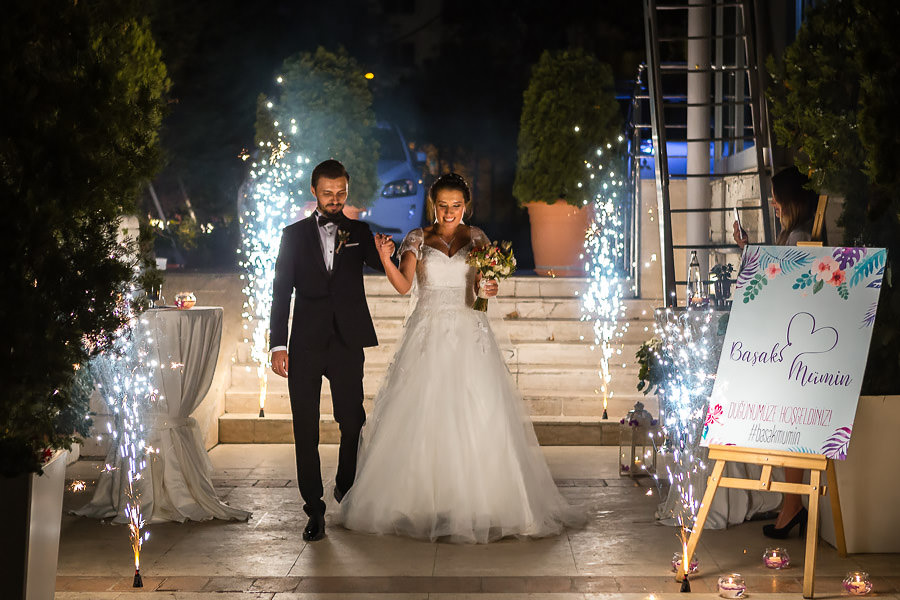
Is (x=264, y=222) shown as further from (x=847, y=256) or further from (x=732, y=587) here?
(x=732, y=587)

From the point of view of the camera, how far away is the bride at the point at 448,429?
17.7 feet

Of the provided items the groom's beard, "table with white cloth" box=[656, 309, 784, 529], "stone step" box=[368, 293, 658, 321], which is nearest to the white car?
"stone step" box=[368, 293, 658, 321]

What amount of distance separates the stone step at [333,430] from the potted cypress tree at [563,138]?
368 cm

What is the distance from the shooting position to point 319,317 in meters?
5.58

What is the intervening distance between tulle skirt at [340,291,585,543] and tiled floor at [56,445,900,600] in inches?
4.4

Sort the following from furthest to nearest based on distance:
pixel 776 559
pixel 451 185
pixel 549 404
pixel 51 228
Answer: pixel 549 404 < pixel 451 185 < pixel 776 559 < pixel 51 228

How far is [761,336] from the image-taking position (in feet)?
15.8

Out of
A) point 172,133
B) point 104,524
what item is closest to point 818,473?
point 104,524

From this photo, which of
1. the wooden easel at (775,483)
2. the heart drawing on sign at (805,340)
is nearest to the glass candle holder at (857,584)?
the wooden easel at (775,483)

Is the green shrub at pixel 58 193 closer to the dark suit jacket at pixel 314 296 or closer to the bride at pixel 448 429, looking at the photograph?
the dark suit jacket at pixel 314 296

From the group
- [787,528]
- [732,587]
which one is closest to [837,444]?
[732,587]

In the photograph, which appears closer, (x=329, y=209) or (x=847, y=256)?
(x=847, y=256)

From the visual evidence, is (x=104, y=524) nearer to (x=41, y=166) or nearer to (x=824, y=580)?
(x=41, y=166)

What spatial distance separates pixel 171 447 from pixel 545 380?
3.50 metres
